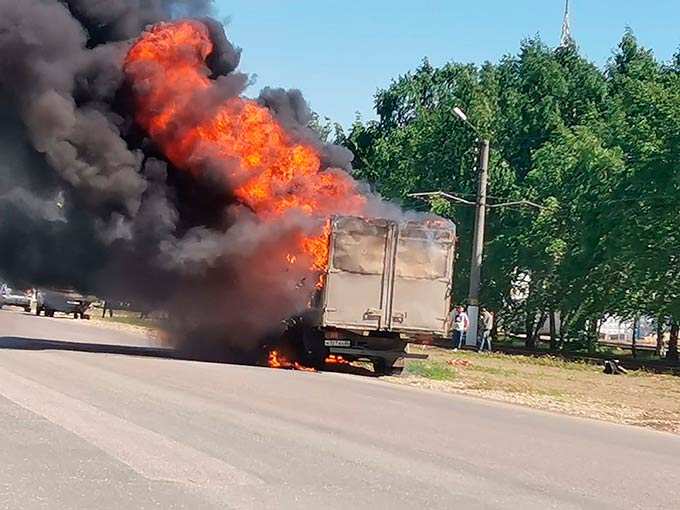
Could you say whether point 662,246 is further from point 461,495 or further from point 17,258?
point 461,495

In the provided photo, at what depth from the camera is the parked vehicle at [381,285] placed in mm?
21156

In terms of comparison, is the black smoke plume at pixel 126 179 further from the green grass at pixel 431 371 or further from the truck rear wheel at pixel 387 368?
the green grass at pixel 431 371

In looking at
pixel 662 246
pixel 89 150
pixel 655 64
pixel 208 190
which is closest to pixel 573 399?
pixel 208 190

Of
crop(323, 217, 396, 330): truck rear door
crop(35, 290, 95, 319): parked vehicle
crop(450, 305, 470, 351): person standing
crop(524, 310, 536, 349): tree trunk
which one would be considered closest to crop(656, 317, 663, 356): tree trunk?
crop(524, 310, 536, 349): tree trunk

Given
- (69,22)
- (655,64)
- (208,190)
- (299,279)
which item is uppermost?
(655,64)

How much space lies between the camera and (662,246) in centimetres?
3544

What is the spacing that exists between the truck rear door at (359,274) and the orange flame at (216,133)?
64 cm

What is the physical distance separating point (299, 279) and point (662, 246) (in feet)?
59.6

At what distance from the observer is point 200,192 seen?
2284 cm

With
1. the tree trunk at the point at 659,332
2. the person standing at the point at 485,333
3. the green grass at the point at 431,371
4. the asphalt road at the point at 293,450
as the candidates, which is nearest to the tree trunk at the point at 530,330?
the tree trunk at the point at 659,332

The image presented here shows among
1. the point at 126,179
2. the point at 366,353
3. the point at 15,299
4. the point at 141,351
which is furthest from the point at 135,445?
the point at 15,299

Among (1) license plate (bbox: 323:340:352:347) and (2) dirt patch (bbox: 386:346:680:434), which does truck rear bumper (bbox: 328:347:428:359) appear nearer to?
(1) license plate (bbox: 323:340:352:347)

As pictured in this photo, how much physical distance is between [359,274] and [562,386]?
204 inches

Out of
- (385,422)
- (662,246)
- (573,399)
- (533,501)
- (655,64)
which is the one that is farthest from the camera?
(655,64)
